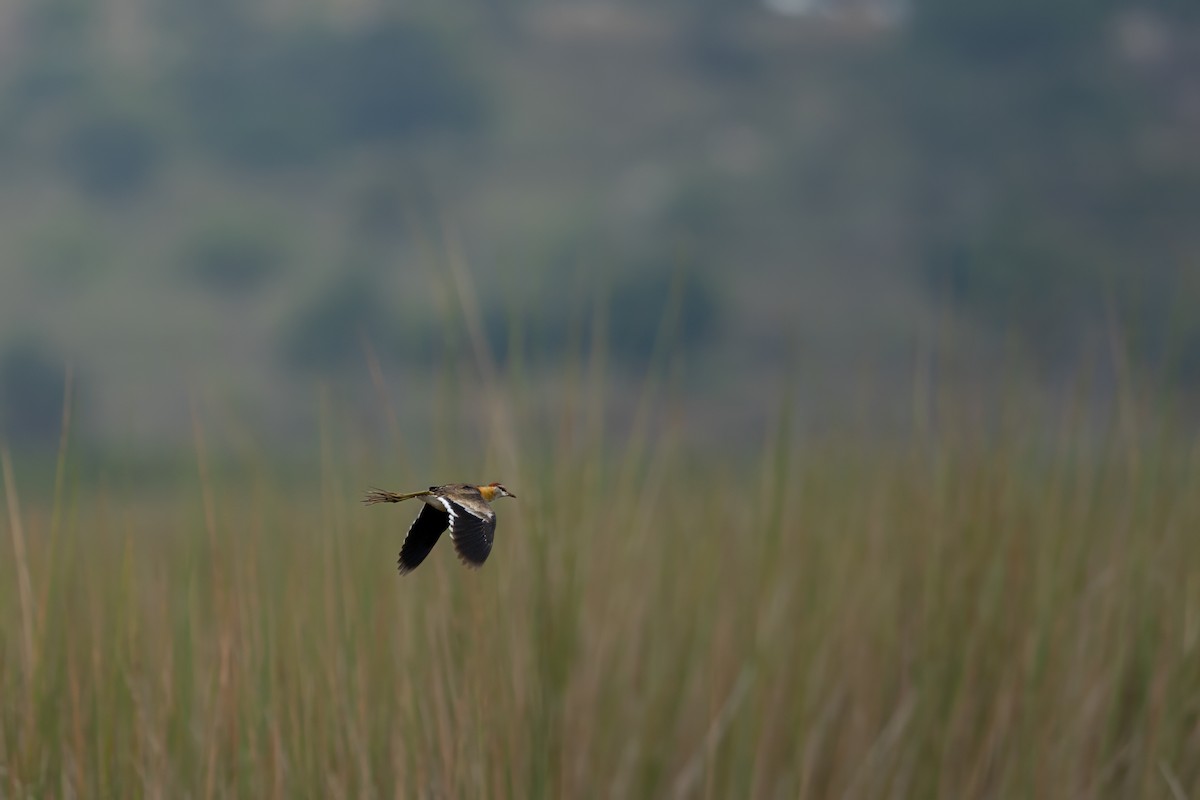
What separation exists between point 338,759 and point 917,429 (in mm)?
1652

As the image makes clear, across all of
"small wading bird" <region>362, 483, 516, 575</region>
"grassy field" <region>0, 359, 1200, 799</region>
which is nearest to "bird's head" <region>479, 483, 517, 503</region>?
"small wading bird" <region>362, 483, 516, 575</region>

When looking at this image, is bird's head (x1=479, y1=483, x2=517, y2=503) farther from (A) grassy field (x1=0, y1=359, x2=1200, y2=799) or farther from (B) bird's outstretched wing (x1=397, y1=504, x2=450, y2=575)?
(A) grassy field (x1=0, y1=359, x2=1200, y2=799)

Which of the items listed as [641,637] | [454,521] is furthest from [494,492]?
[641,637]

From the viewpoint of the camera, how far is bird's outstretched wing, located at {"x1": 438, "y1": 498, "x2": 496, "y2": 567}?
0.71 metres

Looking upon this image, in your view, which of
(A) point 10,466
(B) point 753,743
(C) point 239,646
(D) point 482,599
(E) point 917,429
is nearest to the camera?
(D) point 482,599

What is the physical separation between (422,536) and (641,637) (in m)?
1.79

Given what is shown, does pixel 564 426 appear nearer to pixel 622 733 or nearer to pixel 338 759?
pixel 338 759

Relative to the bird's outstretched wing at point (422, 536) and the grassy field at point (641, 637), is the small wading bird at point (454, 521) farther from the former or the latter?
the grassy field at point (641, 637)

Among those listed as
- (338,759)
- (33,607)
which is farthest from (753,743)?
(33,607)

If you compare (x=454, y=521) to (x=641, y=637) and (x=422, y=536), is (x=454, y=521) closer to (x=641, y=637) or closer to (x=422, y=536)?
(x=422, y=536)

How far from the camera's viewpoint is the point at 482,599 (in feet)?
4.78

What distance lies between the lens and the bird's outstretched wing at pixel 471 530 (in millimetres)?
712

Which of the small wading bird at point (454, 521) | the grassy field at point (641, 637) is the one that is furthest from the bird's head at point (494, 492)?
the grassy field at point (641, 637)

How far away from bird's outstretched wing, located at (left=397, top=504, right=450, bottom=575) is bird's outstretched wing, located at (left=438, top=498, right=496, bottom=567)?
1 cm
